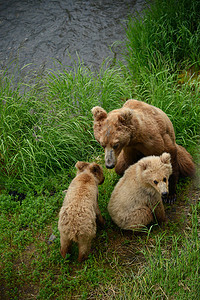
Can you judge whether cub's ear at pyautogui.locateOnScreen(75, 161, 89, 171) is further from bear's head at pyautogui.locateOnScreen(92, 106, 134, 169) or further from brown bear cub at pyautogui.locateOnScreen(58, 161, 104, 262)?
bear's head at pyautogui.locateOnScreen(92, 106, 134, 169)

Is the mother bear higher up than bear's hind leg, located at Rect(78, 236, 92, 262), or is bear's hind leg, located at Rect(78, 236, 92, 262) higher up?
the mother bear

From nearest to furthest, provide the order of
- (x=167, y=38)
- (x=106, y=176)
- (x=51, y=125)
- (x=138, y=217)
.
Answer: (x=138, y=217), (x=106, y=176), (x=51, y=125), (x=167, y=38)

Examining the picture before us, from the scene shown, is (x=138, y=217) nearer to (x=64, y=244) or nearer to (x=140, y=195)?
(x=140, y=195)

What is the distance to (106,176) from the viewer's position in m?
4.85

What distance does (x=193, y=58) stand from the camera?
6.20 m

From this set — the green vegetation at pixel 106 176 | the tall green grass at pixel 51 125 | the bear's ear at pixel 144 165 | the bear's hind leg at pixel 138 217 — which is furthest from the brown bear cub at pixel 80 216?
the tall green grass at pixel 51 125

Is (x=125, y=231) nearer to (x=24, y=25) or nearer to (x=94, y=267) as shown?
(x=94, y=267)

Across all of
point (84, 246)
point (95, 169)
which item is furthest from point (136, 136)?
point (84, 246)

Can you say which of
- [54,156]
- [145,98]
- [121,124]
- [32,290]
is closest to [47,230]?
[32,290]

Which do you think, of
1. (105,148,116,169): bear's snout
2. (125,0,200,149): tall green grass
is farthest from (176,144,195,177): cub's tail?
(105,148,116,169): bear's snout

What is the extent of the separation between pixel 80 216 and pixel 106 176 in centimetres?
142

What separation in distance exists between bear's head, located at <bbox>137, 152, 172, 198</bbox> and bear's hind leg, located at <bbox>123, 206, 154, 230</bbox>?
0.30 meters

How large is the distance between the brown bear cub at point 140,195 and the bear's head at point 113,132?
0.28 meters

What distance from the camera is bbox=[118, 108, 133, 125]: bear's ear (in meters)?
3.71
